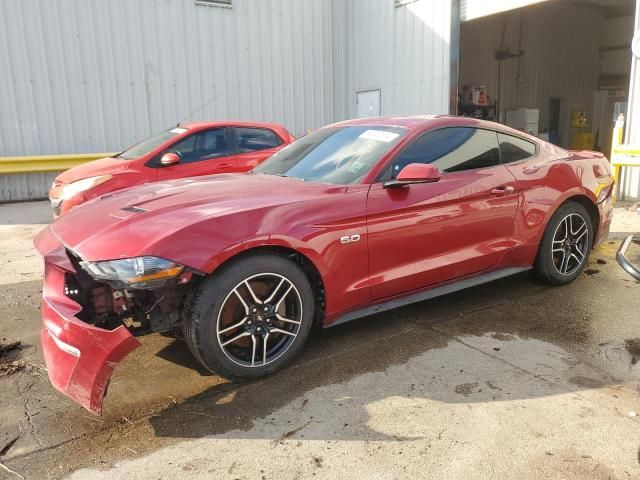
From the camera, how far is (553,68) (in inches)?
701

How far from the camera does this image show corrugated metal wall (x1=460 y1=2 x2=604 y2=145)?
15844mm

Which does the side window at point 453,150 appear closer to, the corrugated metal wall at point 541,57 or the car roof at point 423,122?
the car roof at point 423,122

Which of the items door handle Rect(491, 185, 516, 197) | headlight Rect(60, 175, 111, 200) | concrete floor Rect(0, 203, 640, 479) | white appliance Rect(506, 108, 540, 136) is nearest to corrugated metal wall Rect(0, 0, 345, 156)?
headlight Rect(60, 175, 111, 200)

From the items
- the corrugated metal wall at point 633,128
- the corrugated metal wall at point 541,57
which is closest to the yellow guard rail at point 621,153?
the corrugated metal wall at point 633,128

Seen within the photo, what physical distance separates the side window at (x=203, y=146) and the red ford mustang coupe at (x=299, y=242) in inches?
114

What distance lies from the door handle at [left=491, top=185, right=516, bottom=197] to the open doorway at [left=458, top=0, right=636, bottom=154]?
12.2 m

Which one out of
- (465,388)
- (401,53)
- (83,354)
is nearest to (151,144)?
(83,354)

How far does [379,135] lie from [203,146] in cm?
378

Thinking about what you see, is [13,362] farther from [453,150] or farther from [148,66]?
[148,66]

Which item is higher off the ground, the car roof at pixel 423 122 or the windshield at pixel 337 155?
the car roof at pixel 423 122

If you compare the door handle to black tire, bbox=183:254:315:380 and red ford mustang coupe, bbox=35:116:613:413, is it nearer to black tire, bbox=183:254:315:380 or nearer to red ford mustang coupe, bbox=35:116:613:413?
red ford mustang coupe, bbox=35:116:613:413

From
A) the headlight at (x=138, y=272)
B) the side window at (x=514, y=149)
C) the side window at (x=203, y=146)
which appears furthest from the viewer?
the side window at (x=203, y=146)

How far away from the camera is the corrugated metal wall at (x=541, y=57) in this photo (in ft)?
52.0

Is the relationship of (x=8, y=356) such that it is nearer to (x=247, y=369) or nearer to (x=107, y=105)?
(x=247, y=369)
